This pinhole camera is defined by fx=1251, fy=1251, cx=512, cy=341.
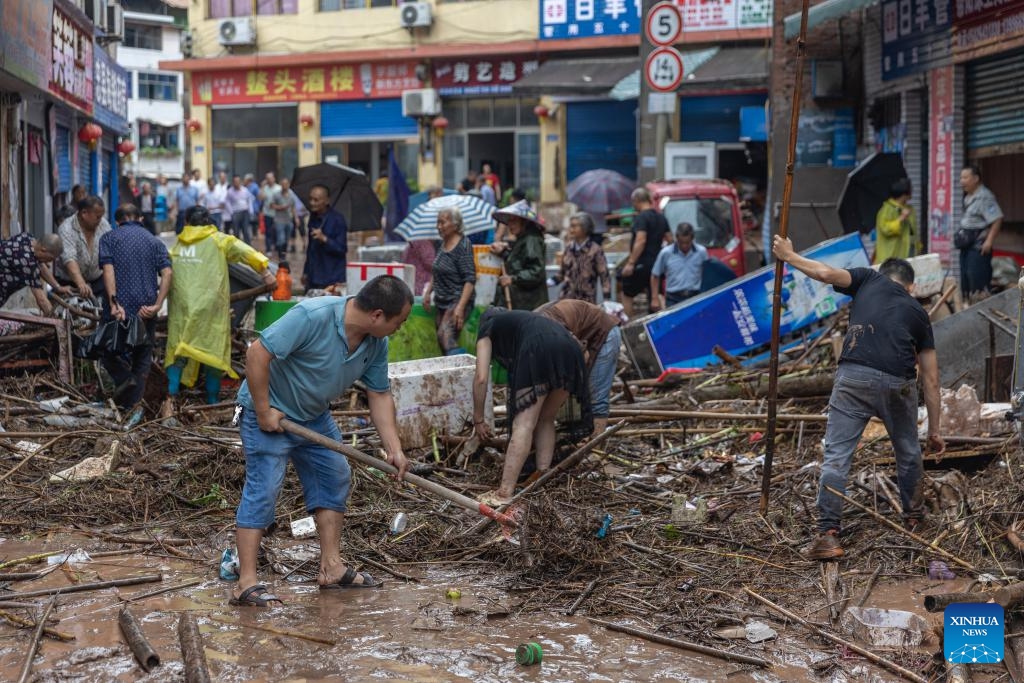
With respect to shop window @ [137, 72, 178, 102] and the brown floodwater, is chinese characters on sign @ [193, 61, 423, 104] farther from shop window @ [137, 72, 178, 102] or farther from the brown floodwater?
the brown floodwater

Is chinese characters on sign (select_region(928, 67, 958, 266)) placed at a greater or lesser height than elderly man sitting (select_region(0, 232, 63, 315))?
greater

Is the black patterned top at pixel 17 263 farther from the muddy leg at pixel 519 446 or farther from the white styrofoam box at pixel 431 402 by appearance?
the muddy leg at pixel 519 446

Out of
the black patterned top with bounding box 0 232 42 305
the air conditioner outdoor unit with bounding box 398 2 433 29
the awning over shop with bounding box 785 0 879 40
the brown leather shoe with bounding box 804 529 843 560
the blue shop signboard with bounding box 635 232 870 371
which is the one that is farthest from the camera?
the air conditioner outdoor unit with bounding box 398 2 433 29

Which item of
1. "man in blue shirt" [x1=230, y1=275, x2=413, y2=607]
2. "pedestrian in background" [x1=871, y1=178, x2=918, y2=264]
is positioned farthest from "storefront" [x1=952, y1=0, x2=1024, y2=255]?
"man in blue shirt" [x1=230, y1=275, x2=413, y2=607]

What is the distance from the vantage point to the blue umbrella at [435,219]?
13.3 m

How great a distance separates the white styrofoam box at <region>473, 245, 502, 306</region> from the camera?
1228 centimetres

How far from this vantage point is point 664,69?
1677 centimetres

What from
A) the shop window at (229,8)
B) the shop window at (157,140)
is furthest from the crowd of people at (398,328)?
the shop window at (157,140)

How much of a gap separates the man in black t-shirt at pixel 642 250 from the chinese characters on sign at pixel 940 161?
3.98 meters

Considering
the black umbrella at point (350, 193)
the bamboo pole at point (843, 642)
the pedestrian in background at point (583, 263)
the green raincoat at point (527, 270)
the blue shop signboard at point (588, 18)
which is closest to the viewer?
the bamboo pole at point (843, 642)

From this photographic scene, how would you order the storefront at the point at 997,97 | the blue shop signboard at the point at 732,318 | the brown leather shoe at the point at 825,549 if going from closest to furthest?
the brown leather shoe at the point at 825,549 < the blue shop signboard at the point at 732,318 < the storefront at the point at 997,97

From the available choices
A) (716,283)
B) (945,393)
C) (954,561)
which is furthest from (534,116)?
(954,561)

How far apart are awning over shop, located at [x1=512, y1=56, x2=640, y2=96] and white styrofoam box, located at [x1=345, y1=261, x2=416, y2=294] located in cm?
1722

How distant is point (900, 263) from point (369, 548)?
348 cm
